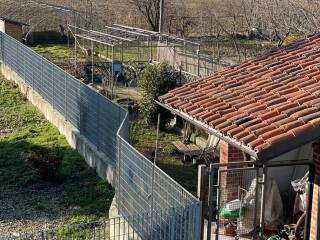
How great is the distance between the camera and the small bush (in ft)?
44.0

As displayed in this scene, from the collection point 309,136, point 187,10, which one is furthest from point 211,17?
point 309,136

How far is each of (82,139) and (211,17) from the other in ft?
98.6

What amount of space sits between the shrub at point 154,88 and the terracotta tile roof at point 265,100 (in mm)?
7292

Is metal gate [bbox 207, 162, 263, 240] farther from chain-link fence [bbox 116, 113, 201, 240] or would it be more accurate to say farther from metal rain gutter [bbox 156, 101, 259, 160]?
chain-link fence [bbox 116, 113, 201, 240]

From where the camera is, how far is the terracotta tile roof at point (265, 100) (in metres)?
7.16

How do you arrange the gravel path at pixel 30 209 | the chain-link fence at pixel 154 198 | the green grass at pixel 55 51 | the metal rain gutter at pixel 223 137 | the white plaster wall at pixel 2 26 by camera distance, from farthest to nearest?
the white plaster wall at pixel 2 26, the green grass at pixel 55 51, the gravel path at pixel 30 209, the chain-link fence at pixel 154 198, the metal rain gutter at pixel 223 137

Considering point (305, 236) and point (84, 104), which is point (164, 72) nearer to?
point (84, 104)

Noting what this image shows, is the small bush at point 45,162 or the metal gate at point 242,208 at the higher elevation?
the metal gate at point 242,208

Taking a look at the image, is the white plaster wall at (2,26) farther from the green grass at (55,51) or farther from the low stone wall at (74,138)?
the low stone wall at (74,138)

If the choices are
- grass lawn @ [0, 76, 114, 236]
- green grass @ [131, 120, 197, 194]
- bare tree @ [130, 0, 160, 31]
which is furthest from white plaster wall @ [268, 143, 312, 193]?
bare tree @ [130, 0, 160, 31]

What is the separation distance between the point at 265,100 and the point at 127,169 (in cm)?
282

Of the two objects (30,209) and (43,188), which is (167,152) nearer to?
(43,188)

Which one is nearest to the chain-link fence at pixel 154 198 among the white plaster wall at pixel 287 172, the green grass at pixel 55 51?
the white plaster wall at pixel 287 172

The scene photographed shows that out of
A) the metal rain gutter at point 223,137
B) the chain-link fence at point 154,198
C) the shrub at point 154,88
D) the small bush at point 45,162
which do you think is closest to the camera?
the metal rain gutter at point 223,137
